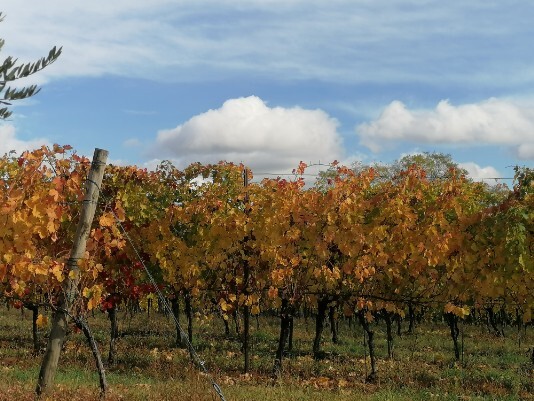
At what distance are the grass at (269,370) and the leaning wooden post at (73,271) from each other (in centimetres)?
57

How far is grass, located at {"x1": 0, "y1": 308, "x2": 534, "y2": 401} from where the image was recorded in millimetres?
9133

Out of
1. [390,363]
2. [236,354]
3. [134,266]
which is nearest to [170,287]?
[134,266]

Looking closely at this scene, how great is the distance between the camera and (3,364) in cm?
1406

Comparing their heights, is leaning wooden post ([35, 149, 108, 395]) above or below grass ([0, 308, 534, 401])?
above

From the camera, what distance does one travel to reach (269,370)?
14.4 meters

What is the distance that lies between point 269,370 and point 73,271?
26.8ft

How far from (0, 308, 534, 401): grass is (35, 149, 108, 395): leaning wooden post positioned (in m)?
0.57

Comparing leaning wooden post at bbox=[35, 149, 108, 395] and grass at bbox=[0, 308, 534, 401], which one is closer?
leaning wooden post at bbox=[35, 149, 108, 395]

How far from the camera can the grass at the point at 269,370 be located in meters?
9.13

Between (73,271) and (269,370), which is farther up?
(73,271)

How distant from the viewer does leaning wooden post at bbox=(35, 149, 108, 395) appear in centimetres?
736

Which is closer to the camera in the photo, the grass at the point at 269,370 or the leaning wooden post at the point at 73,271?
the leaning wooden post at the point at 73,271

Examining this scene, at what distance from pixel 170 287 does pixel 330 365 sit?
4.97 m

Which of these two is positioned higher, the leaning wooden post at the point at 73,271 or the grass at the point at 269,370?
the leaning wooden post at the point at 73,271
